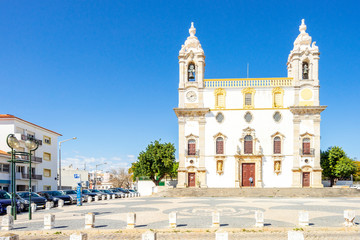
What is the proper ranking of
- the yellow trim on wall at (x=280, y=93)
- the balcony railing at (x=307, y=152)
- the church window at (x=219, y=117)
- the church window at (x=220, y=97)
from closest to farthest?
the balcony railing at (x=307, y=152) < the yellow trim on wall at (x=280, y=93) < the church window at (x=219, y=117) < the church window at (x=220, y=97)

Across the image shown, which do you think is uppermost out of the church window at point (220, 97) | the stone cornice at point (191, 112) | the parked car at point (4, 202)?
the church window at point (220, 97)

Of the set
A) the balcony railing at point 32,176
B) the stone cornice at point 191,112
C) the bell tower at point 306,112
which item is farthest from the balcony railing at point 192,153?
the balcony railing at point 32,176

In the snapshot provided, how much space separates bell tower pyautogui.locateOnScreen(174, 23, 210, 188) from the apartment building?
55.4 feet

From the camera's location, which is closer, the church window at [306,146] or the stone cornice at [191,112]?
the church window at [306,146]

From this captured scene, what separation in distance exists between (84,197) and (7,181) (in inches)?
474

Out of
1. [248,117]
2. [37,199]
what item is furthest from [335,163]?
[37,199]

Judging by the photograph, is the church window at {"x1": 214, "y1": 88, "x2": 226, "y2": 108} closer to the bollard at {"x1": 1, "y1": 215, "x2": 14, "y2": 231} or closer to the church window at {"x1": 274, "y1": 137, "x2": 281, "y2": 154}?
the church window at {"x1": 274, "y1": 137, "x2": 281, "y2": 154}

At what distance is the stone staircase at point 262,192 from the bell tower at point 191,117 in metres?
3.76

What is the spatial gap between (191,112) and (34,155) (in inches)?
823

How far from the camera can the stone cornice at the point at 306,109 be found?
130 feet

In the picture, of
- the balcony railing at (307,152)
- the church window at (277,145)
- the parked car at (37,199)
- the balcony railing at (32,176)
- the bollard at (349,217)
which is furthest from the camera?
the balcony railing at (32,176)

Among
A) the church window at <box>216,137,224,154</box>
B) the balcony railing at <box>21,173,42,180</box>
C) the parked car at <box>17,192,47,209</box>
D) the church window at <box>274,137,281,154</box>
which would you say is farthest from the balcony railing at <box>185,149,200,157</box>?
the parked car at <box>17,192,47,209</box>

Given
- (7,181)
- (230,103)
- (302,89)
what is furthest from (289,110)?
(7,181)

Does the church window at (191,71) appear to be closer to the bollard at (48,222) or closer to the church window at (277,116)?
the church window at (277,116)
